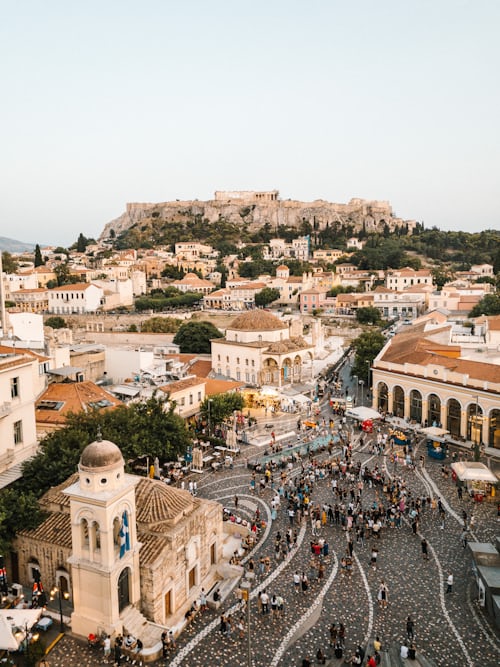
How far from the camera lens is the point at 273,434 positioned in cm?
2969

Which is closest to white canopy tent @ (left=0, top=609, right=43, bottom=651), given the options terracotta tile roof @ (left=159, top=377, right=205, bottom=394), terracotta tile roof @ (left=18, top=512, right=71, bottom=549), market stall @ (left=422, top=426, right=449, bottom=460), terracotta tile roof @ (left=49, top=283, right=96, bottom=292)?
terracotta tile roof @ (left=18, top=512, right=71, bottom=549)

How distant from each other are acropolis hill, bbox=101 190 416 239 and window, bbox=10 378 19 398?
132857mm

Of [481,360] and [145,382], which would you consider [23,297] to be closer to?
[145,382]

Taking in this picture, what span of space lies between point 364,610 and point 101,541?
24.5ft

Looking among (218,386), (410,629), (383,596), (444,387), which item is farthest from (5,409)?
(444,387)

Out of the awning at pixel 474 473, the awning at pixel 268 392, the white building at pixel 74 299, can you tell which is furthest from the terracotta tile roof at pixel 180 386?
the white building at pixel 74 299

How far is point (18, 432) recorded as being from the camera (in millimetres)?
21969

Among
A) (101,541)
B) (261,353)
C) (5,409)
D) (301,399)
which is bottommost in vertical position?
(301,399)

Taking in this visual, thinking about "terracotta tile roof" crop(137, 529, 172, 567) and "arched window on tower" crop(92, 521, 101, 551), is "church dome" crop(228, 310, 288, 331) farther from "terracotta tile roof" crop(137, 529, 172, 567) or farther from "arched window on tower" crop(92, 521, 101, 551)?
"arched window on tower" crop(92, 521, 101, 551)

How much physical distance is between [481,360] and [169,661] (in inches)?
1044

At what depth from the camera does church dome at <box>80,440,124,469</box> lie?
1317 cm

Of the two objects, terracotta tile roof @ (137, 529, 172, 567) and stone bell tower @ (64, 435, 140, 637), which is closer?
stone bell tower @ (64, 435, 140, 637)

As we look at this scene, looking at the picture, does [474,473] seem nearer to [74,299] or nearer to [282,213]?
[74,299]

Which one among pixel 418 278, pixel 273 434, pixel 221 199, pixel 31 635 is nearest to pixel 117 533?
pixel 31 635
